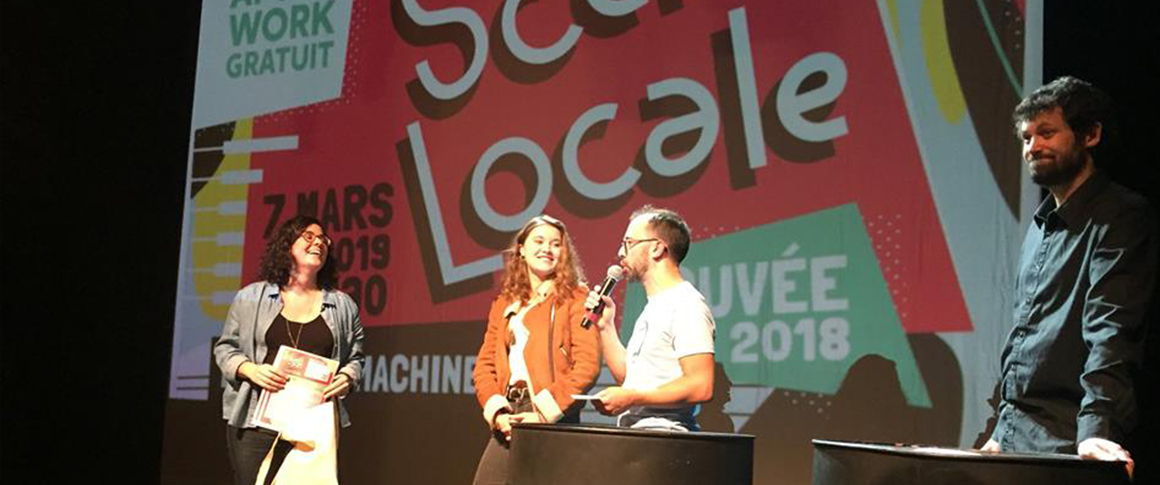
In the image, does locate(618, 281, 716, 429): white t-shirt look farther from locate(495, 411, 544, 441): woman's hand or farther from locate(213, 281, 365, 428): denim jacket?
locate(213, 281, 365, 428): denim jacket

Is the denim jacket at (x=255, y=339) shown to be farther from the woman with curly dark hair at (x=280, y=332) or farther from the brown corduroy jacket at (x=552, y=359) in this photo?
the brown corduroy jacket at (x=552, y=359)

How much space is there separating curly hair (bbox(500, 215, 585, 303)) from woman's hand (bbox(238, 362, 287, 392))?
0.86 meters

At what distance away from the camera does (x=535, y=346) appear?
10.8 ft

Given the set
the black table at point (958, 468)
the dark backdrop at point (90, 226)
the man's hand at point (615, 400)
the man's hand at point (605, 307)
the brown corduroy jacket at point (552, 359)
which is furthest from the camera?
the dark backdrop at point (90, 226)

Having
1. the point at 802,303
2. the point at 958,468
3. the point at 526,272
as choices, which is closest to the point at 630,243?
the point at 526,272

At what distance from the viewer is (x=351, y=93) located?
5469 millimetres

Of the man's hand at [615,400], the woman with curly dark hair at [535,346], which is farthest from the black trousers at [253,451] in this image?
the man's hand at [615,400]

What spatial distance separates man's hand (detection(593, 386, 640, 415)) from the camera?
2719 mm

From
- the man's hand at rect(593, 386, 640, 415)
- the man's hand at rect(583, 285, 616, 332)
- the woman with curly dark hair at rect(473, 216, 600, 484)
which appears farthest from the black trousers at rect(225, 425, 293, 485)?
the man's hand at rect(593, 386, 640, 415)

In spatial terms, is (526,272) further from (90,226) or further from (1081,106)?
(90,226)

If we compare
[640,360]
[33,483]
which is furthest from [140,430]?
[640,360]

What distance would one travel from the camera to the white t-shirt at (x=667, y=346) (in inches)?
113

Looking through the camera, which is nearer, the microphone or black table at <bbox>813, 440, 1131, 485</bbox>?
black table at <bbox>813, 440, 1131, 485</bbox>

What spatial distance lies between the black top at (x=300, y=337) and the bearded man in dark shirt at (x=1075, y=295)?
2.46 metres
